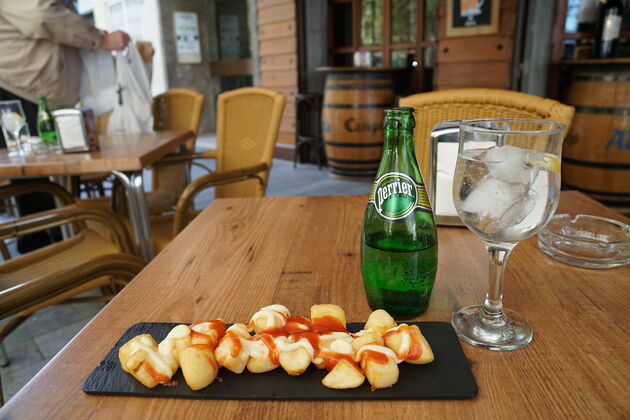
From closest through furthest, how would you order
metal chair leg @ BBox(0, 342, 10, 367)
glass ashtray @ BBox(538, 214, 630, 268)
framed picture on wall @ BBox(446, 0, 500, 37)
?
glass ashtray @ BBox(538, 214, 630, 268), metal chair leg @ BBox(0, 342, 10, 367), framed picture on wall @ BBox(446, 0, 500, 37)

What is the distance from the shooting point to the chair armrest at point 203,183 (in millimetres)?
1527

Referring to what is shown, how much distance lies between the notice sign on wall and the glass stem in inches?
333

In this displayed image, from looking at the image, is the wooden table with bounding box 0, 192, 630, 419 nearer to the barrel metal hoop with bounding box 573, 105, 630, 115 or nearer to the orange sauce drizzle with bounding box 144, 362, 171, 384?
the orange sauce drizzle with bounding box 144, 362, 171, 384

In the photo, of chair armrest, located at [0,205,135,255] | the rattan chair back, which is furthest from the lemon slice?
the rattan chair back

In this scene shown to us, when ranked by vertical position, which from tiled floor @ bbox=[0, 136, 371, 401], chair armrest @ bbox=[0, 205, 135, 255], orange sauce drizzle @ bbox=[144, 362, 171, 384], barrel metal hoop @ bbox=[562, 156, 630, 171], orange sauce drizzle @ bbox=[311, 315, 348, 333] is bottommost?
tiled floor @ bbox=[0, 136, 371, 401]

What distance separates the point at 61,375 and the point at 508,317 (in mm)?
482

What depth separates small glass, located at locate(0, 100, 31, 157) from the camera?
6.17 feet

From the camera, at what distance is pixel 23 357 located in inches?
67.4

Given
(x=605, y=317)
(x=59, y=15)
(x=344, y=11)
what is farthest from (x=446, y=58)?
(x=605, y=317)

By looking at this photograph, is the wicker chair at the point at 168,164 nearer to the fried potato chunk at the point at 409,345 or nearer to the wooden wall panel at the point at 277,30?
the fried potato chunk at the point at 409,345

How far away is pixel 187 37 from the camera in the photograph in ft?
26.3

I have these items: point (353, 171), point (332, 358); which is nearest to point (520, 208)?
point (332, 358)

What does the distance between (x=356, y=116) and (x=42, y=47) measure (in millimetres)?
2520

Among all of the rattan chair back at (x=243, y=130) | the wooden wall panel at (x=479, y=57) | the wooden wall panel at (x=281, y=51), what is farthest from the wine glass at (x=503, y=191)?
the wooden wall panel at (x=281, y=51)
